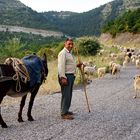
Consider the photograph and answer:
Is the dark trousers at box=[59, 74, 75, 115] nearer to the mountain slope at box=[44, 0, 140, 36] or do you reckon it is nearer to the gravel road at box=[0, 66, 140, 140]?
the gravel road at box=[0, 66, 140, 140]

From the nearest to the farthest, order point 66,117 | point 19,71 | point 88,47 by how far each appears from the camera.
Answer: point 19,71 → point 66,117 → point 88,47

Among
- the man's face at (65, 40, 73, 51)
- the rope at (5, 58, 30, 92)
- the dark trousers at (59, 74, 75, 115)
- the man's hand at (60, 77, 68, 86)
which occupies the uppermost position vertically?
the man's face at (65, 40, 73, 51)

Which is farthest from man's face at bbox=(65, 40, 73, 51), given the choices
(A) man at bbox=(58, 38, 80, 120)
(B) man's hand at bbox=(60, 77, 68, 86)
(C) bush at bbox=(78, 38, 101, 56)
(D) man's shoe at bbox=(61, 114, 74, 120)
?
(C) bush at bbox=(78, 38, 101, 56)

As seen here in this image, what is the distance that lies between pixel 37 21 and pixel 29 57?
138129mm

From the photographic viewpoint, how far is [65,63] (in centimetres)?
1306

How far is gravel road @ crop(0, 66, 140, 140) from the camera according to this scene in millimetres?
10867

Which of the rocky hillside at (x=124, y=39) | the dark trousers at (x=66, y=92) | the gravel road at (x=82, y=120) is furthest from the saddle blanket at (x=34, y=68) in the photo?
the rocky hillside at (x=124, y=39)

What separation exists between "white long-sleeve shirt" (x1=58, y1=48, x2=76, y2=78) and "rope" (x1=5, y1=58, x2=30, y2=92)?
3.08 ft

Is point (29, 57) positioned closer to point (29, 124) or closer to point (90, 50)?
point (29, 124)

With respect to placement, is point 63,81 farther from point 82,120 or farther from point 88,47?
point 88,47

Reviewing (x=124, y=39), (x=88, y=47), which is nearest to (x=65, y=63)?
(x=88, y=47)

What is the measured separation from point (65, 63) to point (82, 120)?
5.11ft

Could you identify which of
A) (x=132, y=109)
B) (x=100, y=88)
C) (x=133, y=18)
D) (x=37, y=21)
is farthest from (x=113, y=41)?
(x=132, y=109)

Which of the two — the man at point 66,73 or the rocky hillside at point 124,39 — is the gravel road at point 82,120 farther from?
the rocky hillside at point 124,39
